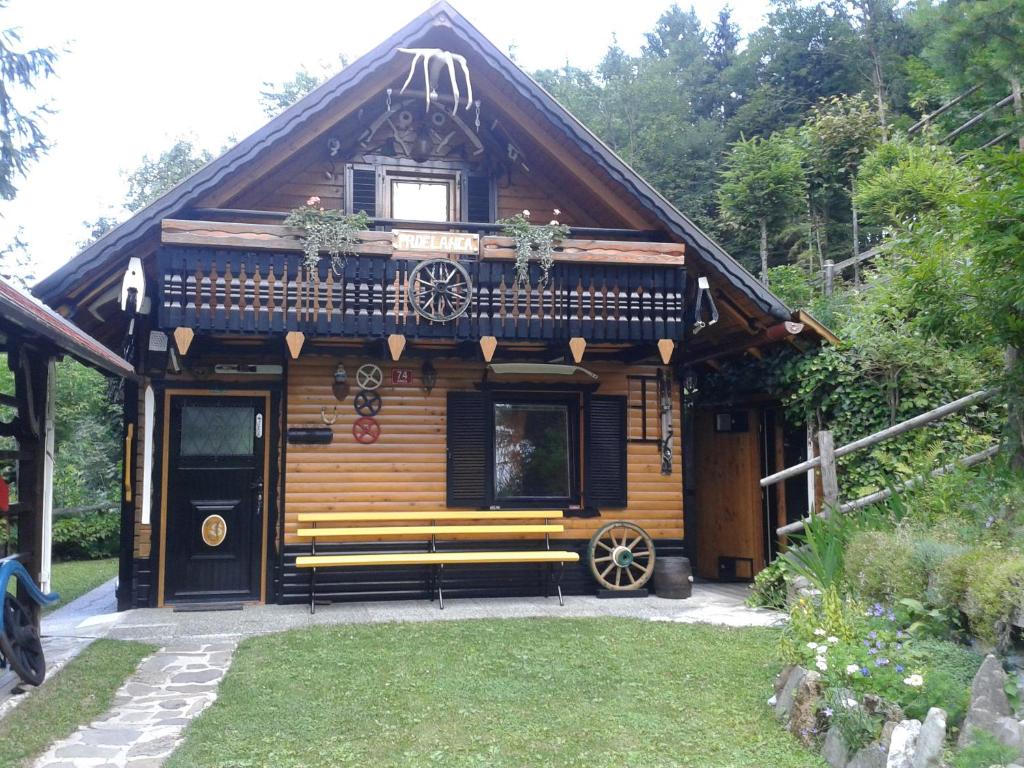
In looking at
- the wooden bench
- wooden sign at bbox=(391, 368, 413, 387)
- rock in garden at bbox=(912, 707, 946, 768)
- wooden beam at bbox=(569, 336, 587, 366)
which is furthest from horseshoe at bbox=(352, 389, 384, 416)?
rock in garden at bbox=(912, 707, 946, 768)

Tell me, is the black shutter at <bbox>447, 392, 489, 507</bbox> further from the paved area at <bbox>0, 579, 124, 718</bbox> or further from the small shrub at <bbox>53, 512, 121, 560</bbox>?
the small shrub at <bbox>53, 512, 121, 560</bbox>

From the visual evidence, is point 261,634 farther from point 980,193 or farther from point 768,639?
point 980,193

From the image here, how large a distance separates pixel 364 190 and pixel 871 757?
7.61m

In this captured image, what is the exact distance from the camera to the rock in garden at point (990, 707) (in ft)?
11.9

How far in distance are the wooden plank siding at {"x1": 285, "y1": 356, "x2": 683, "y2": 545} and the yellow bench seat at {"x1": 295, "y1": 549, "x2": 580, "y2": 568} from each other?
1.87 ft

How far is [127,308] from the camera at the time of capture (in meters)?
8.27

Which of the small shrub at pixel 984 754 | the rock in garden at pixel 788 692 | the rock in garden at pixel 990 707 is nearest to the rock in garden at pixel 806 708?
the rock in garden at pixel 788 692

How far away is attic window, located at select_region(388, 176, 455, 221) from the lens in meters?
9.84

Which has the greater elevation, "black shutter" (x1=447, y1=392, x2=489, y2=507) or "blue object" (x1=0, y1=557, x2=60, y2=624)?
"black shutter" (x1=447, y1=392, x2=489, y2=507)

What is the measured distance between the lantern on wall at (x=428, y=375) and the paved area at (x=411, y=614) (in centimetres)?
230

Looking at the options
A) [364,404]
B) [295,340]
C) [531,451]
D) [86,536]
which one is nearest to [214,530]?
[364,404]

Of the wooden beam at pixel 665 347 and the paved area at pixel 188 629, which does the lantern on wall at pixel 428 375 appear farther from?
the wooden beam at pixel 665 347

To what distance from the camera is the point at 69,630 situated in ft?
25.9

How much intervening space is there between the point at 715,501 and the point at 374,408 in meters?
5.01
